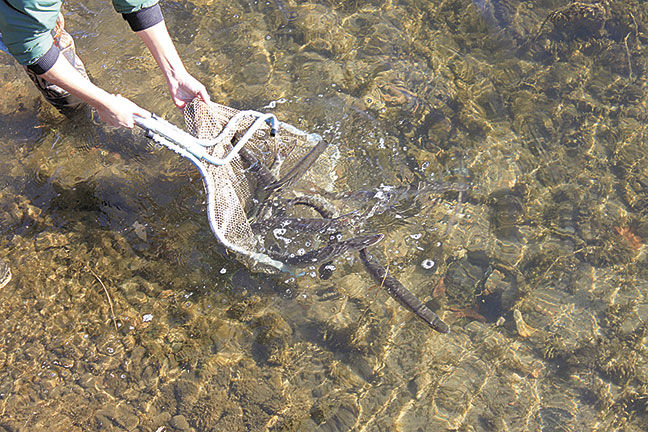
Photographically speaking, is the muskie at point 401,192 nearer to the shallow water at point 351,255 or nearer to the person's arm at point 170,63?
the shallow water at point 351,255

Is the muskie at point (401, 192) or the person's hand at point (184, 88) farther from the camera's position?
the muskie at point (401, 192)

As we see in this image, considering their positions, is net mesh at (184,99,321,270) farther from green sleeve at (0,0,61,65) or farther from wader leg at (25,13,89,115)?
wader leg at (25,13,89,115)

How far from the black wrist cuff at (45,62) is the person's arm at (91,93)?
26 mm

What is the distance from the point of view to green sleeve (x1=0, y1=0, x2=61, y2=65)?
10.1ft

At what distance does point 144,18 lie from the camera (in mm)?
3963

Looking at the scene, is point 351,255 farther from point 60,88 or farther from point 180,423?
point 60,88

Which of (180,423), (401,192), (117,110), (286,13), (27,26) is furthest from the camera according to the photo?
(286,13)

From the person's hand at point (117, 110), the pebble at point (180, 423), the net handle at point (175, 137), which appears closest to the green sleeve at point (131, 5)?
the person's hand at point (117, 110)

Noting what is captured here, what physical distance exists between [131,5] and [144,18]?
0.16 meters

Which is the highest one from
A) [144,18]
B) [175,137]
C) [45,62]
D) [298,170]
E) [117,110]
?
[144,18]

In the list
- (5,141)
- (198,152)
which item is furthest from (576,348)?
(5,141)

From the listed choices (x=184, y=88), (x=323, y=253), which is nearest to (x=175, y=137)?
(x=184, y=88)

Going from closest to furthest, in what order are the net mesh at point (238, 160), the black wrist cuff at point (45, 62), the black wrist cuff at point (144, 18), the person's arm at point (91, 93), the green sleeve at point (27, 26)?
the green sleeve at point (27, 26)
the black wrist cuff at point (45, 62)
the person's arm at point (91, 93)
the black wrist cuff at point (144, 18)
the net mesh at point (238, 160)

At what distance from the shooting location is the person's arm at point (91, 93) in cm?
363
